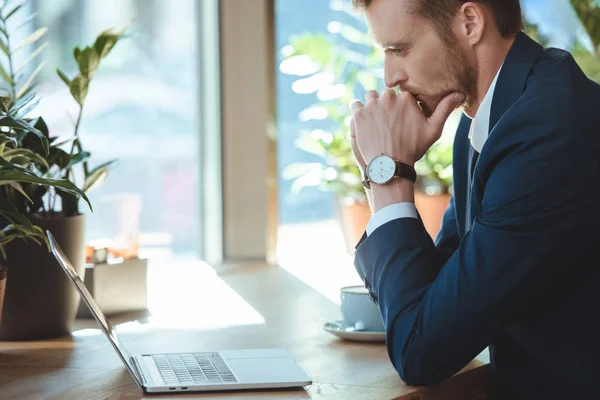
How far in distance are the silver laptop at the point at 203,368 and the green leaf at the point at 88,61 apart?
0.53 metres

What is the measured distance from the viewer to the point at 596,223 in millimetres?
1390

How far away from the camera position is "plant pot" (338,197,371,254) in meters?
3.22

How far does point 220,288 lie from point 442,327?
1151mm

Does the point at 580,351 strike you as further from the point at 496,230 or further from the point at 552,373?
the point at 496,230

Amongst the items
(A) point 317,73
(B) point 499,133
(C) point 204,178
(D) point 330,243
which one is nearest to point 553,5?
(A) point 317,73

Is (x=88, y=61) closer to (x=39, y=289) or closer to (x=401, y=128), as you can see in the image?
(x=39, y=289)

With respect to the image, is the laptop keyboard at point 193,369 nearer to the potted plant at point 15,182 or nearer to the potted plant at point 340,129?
the potted plant at point 15,182

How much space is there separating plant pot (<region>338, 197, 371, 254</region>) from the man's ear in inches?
63.2

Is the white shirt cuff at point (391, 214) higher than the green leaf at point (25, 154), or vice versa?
the green leaf at point (25, 154)

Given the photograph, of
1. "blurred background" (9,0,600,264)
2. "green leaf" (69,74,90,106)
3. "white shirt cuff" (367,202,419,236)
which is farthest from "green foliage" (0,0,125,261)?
"blurred background" (9,0,600,264)

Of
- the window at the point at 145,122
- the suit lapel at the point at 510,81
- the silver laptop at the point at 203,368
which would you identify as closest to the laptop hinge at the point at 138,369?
the silver laptop at the point at 203,368

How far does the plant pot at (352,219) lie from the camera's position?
127 inches

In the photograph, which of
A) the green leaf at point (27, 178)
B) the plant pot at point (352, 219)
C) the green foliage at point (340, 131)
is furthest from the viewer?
the green foliage at point (340, 131)

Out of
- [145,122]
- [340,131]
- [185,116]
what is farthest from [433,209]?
Result: [145,122]
